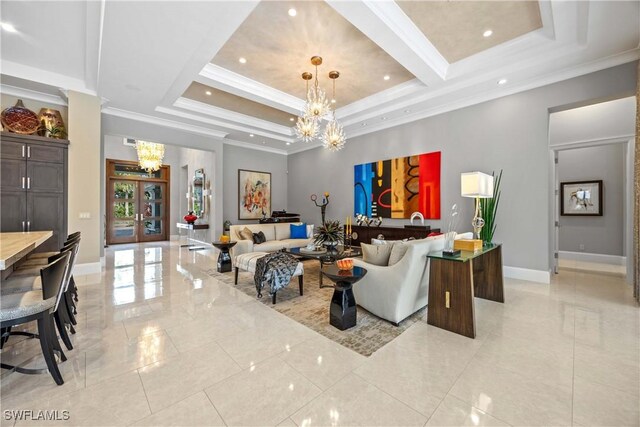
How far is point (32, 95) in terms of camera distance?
471 centimetres

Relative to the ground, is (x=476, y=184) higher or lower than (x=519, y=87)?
lower

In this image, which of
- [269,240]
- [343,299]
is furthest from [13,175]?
[343,299]

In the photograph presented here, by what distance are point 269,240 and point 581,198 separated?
7.67 m

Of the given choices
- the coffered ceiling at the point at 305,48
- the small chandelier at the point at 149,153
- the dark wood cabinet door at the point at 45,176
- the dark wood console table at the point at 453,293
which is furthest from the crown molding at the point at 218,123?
the dark wood console table at the point at 453,293

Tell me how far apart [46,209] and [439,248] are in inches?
252

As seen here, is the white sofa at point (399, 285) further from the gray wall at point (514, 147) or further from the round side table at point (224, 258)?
the round side table at point (224, 258)

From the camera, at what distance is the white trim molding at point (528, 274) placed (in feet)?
14.2

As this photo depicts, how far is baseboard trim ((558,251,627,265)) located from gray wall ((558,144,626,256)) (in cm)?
8

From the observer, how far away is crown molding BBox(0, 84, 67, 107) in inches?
179

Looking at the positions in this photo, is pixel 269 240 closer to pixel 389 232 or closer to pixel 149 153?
pixel 389 232

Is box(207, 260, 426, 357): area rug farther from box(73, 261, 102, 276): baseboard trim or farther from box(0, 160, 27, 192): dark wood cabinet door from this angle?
box(0, 160, 27, 192): dark wood cabinet door

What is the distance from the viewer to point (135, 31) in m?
3.06

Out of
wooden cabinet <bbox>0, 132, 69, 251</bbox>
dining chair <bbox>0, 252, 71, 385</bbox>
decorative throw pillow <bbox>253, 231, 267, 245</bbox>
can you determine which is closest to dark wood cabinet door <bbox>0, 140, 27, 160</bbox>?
wooden cabinet <bbox>0, 132, 69, 251</bbox>

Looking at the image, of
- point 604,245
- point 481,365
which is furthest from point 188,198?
point 604,245
